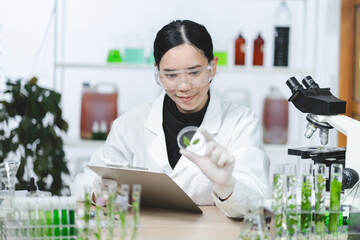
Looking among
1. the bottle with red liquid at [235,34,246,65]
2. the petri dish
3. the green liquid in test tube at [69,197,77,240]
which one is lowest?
the green liquid in test tube at [69,197,77,240]

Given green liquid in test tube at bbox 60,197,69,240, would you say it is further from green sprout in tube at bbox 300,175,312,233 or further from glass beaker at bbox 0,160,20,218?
green sprout in tube at bbox 300,175,312,233

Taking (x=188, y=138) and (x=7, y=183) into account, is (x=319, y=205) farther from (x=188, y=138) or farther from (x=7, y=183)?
(x=7, y=183)

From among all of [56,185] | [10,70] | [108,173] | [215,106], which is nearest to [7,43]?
[10,70]

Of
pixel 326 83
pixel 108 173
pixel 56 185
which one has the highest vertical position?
pixel 326 83

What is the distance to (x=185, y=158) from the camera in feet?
6.91

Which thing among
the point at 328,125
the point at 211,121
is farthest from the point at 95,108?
the point at 328,125

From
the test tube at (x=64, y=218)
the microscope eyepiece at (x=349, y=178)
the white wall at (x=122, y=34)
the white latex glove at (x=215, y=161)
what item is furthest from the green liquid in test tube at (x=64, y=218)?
the white wall at (x=122, y=34)

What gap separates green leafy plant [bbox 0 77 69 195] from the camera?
308 cm

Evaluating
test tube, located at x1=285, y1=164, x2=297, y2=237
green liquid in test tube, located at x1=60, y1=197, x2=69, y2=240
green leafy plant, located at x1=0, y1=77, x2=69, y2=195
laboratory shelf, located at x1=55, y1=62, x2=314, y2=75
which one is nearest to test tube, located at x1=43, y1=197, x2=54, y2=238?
green liquid in test tube, located at x1=60, y1=197, x2=69, y2=240

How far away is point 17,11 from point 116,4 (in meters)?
0.65

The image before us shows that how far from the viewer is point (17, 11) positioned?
367 cm

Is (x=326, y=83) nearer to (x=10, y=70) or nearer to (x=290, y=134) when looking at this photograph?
(x=290, y=134)

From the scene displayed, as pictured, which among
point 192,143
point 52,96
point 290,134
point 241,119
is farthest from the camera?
point 290,134

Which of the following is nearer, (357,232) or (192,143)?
(357,232)
